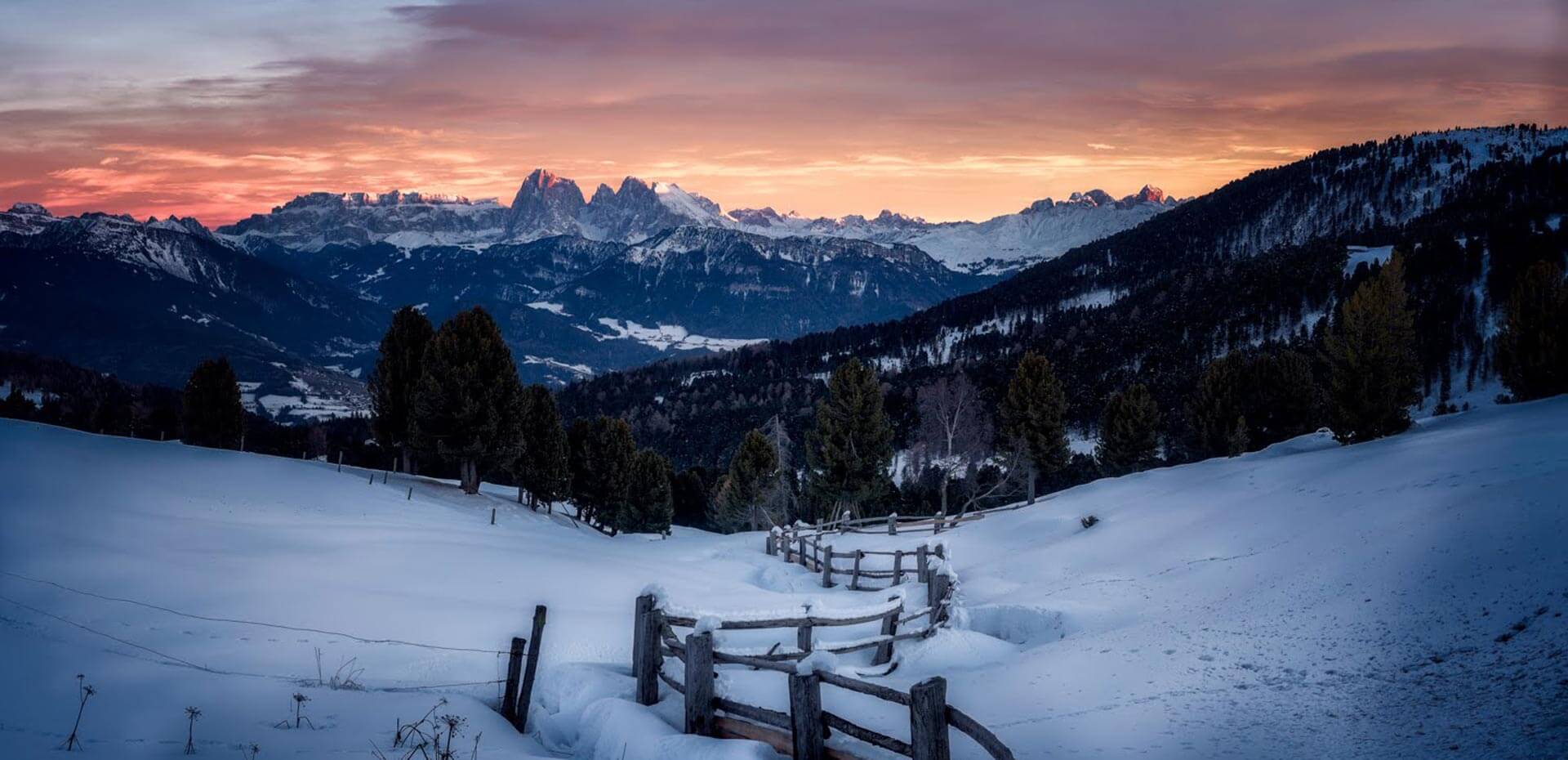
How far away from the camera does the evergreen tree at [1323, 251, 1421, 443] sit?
38.1 m

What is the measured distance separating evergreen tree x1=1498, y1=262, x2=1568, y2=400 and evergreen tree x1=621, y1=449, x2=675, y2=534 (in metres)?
52.9

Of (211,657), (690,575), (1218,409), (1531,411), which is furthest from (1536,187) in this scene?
(211,657)

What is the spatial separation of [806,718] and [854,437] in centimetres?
4448

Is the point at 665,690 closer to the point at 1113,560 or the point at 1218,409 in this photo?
the point at 1113,560

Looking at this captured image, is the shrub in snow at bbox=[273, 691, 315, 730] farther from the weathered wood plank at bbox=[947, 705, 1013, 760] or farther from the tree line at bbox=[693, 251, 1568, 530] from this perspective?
the tree line at bbox=[693, 251, 1568, 530]

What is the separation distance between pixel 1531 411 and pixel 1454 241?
16741cm

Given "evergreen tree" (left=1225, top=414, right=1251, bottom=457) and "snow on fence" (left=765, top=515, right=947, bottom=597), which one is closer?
"snow on fence" (left=765, top=515, right=947, bottom=597)

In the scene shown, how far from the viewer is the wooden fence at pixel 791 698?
7359mm

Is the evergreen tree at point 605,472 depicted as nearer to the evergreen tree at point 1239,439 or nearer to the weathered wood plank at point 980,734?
the evergreen tree at point 1239,439

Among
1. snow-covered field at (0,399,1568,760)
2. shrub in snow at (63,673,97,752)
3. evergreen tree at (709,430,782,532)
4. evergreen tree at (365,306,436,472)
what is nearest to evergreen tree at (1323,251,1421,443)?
snow-covered field at (0,399,1568,760)

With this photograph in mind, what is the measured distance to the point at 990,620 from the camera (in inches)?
745

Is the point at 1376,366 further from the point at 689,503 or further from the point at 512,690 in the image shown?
the point at 689,503

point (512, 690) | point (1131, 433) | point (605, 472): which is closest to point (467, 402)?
point (605, 472)

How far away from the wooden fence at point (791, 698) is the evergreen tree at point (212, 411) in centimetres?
6387
